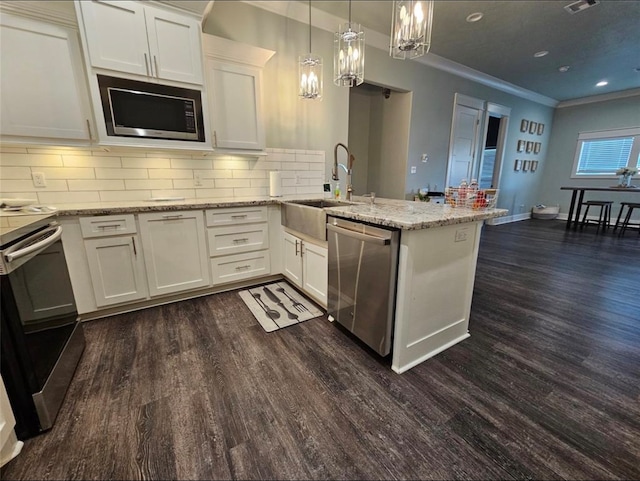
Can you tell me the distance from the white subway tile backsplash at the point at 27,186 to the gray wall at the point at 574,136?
32.4 ft

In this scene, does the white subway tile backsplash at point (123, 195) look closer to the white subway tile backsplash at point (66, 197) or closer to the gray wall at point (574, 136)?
the white subway tile backsplash at point (66, 197)

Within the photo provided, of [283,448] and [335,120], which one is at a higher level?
[335,120]

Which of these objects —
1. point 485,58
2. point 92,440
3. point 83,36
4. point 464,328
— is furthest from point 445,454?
point 485,58

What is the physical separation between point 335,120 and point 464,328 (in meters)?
2.77

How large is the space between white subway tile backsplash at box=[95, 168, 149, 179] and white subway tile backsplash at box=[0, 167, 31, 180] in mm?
418

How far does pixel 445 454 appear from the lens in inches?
43.9

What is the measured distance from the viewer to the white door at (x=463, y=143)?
482 cm

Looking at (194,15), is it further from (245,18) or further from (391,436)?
(391,436)

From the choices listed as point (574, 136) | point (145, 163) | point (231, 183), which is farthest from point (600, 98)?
point (145, 163)

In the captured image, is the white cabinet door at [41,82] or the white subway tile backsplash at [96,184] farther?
the white subway tile backsplash at [96,184]

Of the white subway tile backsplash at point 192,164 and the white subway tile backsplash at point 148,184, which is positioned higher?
the white subway tile backsplash at point 192,164

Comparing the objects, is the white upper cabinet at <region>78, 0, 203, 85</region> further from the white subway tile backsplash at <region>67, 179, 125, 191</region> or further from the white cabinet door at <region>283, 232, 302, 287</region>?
the white cabinet door at <region>283, 232, 302, 287</region>

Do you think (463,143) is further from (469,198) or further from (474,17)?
(469,198)

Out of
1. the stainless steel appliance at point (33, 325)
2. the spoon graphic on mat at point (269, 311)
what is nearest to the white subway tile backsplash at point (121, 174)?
the stainless steel appliance at point (33, 325)
